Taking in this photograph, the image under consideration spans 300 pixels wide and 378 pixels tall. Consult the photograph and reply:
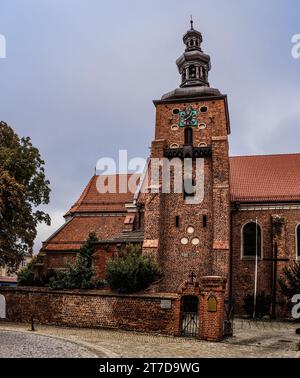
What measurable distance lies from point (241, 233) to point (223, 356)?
1618 cm

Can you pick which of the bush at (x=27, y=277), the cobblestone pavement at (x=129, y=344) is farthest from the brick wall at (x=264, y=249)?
the bush at (x=27, y=277)

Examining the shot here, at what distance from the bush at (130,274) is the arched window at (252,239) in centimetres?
981

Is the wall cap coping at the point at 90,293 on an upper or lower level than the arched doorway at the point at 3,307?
upper

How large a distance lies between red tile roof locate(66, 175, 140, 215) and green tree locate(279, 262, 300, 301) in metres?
12.0

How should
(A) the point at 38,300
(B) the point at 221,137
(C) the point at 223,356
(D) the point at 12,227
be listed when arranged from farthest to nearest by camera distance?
(B) the point at 221,137 → (D) the point at 12,227 → (A) the point at 38,300 → (C) the point at 223,356

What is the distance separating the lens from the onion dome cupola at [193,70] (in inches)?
1057

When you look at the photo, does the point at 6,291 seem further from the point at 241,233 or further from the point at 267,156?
the point at 267,156

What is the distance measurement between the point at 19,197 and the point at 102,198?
15764 mm

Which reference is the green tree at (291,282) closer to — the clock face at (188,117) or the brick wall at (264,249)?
the brick wall at (264,249)

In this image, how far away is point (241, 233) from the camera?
26703 millimetres

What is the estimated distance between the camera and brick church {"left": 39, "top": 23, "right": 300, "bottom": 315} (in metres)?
23.7

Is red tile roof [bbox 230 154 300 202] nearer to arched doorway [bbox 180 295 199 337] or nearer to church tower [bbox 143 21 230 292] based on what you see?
church tower [bbox 143 21 230 292]
